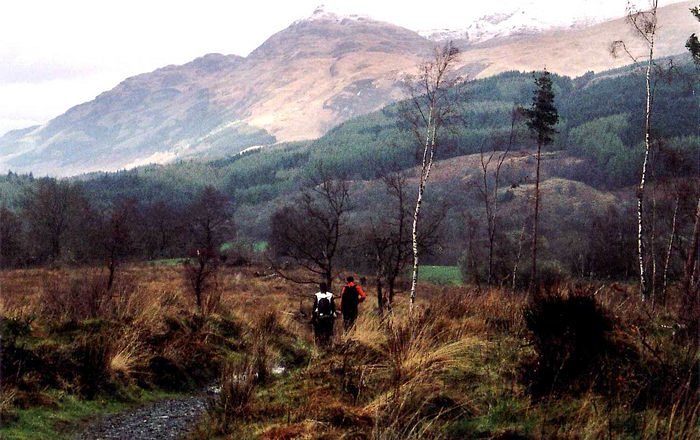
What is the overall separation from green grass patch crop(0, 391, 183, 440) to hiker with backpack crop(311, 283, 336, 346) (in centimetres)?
430

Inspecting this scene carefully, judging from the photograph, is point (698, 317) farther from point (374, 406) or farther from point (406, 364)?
point (374, 406)

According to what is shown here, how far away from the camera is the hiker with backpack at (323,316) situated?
41.1 feet

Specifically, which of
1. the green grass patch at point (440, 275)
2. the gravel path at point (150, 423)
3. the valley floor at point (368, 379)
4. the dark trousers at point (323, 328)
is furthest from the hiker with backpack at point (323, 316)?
the green grass patch at point (440, 275)

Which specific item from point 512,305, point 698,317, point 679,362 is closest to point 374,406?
point 679,362

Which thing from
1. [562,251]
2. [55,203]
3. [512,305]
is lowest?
[562,251]

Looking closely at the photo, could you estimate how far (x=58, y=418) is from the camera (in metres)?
7.81

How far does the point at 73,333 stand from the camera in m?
10.7

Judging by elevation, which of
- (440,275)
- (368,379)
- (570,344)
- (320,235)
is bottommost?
(440,275)

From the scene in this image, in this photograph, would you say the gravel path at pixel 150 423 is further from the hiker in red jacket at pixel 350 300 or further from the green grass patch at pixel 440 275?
the green grass patch at pixel 440 275

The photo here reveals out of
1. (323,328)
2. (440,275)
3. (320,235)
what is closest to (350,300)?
(323,328)

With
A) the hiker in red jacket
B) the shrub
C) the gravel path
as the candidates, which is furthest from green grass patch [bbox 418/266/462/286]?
the shrub

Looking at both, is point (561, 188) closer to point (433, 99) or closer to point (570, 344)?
point (433, 99)

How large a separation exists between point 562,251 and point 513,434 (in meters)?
63.5

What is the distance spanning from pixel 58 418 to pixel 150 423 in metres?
1.23
